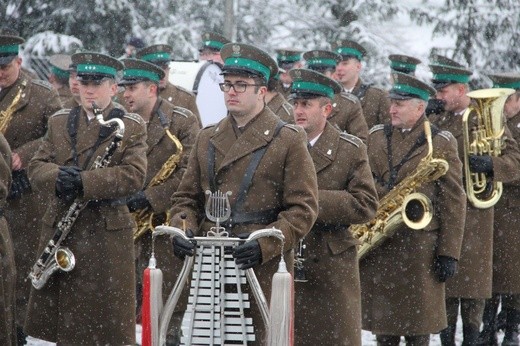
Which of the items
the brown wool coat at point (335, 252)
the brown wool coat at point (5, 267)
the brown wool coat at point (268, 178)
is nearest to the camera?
the brown wool coat at point (268, 178)

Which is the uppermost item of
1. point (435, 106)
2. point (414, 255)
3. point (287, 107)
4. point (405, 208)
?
point (287, 107)

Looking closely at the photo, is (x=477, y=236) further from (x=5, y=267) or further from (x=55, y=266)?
(x=5, y=267)

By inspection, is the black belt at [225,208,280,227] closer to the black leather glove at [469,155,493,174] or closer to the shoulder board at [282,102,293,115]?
the black leather glove at [469,155,493,174]

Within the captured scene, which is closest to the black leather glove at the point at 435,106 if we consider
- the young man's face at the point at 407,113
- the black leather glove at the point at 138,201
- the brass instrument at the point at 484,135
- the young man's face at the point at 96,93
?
the brass instrument at the point at 484,135

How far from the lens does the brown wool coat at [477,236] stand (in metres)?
11.9

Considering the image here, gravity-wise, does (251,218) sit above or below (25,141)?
below

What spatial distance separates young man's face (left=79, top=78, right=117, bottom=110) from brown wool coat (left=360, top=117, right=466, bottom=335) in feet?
6.44

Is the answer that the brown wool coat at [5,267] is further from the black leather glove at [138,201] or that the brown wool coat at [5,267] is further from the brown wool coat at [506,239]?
the brown wool coat at [506,239]

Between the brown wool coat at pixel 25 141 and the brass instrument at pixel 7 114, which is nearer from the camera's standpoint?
the brass instrument at pixel 7 114

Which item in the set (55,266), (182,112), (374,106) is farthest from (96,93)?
(374,106)

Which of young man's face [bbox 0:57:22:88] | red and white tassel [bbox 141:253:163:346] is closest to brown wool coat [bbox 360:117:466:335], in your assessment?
young man's face [bbox 0:57:22:88]

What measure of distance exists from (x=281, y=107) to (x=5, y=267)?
12.0 ft

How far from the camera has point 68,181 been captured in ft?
31.1

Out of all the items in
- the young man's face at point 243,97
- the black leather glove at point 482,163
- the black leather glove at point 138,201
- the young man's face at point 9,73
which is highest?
the young man's face at point 9,73
